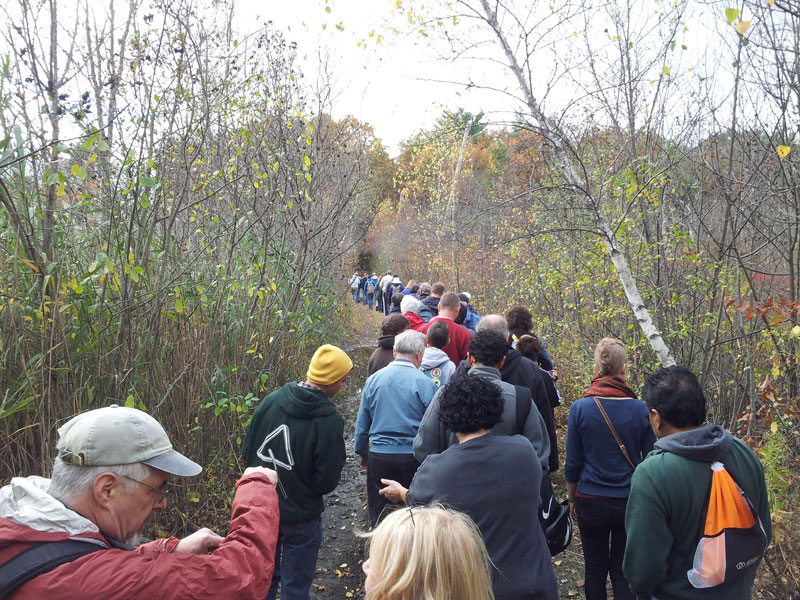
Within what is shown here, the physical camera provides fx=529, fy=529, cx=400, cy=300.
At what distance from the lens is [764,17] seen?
4.07 m

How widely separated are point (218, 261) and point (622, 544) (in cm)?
437

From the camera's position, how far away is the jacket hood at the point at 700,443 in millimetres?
2059

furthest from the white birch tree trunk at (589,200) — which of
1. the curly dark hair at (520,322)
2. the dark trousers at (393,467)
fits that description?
the dark trousers at (393,467)

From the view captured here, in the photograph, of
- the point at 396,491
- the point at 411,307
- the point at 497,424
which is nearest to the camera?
the point at 396,491

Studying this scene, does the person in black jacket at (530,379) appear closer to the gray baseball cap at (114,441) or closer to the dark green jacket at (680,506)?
the dark green jacket at (680,506)

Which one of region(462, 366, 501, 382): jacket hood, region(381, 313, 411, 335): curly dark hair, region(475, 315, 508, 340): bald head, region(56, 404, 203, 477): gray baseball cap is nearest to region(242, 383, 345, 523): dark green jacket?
region(462, 366, 501, 382): jacket hood

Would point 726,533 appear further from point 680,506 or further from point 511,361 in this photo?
point 511,361

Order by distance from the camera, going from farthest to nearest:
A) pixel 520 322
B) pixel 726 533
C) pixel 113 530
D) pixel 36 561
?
pixel 520 322 → pixel 726 533 → pixel 113 530 → pixel 36 561

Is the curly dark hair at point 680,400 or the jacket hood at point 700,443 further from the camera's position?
the curly dark hair at point 680,400

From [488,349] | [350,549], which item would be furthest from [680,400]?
[350,549]

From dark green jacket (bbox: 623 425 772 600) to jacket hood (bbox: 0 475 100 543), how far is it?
6.44ft

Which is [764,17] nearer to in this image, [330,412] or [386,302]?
[330,412]

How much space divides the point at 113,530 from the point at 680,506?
2.02m

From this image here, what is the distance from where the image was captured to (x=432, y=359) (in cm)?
468
